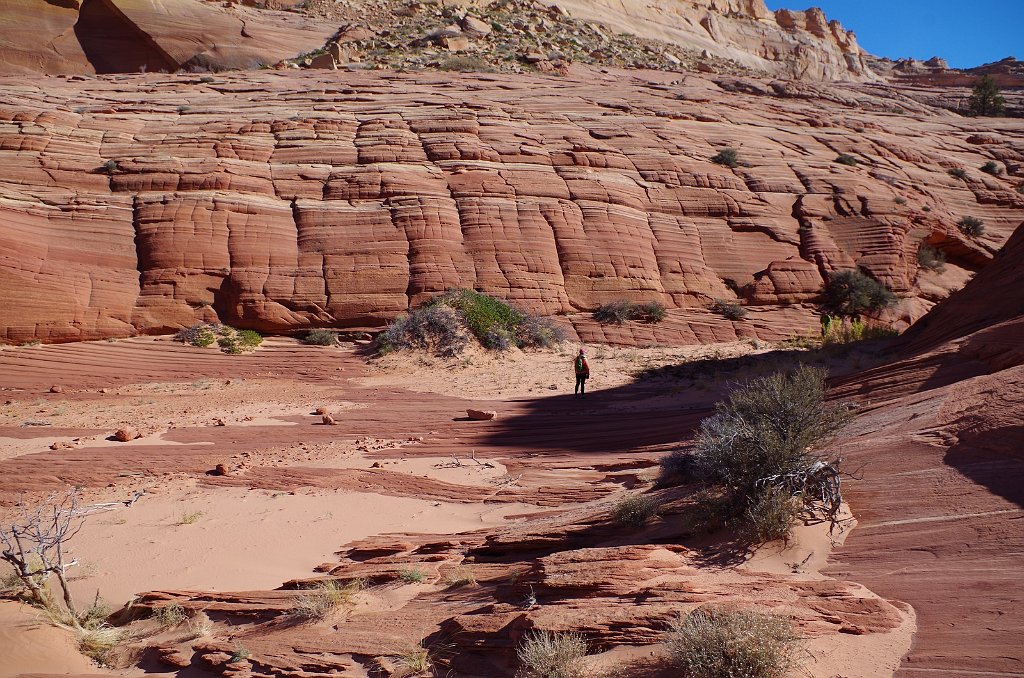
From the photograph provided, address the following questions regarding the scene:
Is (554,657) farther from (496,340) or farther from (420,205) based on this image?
(420,205)

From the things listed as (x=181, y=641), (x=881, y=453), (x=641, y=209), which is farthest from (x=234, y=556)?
(x=641, y=209)

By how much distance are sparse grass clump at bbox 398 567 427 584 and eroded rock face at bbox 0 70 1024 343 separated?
13665mm

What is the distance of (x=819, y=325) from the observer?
21469 mm

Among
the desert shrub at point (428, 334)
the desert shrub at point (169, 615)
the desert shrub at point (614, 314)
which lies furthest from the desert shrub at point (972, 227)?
the desert shrub at point (169, 615)

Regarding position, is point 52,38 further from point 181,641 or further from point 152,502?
point 181,641

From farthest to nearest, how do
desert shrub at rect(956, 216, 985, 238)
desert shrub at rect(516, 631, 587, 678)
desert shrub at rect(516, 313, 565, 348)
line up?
desert shrub at rect(956, 216, 985, 238) → desert shrub at rect(516, 313, 565, 348) → desert shrub at rect(516, 631, 587, 678)

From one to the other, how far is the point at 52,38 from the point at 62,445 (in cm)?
4299

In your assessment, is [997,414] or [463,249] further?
[463,249]

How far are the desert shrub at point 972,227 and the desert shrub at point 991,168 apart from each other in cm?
596

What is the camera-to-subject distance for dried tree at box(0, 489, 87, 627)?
5117 mm

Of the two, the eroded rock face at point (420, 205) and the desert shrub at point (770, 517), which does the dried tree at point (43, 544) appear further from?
the eroded rock face at point (420, 205)

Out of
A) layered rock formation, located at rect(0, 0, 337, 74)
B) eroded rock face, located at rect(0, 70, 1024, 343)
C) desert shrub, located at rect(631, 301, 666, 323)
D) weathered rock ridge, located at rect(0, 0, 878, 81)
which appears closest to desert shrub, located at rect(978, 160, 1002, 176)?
eroded rock face, located at rect(0, 70, 1024, 343)

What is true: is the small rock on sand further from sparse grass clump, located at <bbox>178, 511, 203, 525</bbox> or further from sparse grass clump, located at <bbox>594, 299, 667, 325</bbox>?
sparse grass clump, located at <bbox>594, 299, 667, 325</bbox>

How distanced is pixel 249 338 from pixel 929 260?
935 inches
